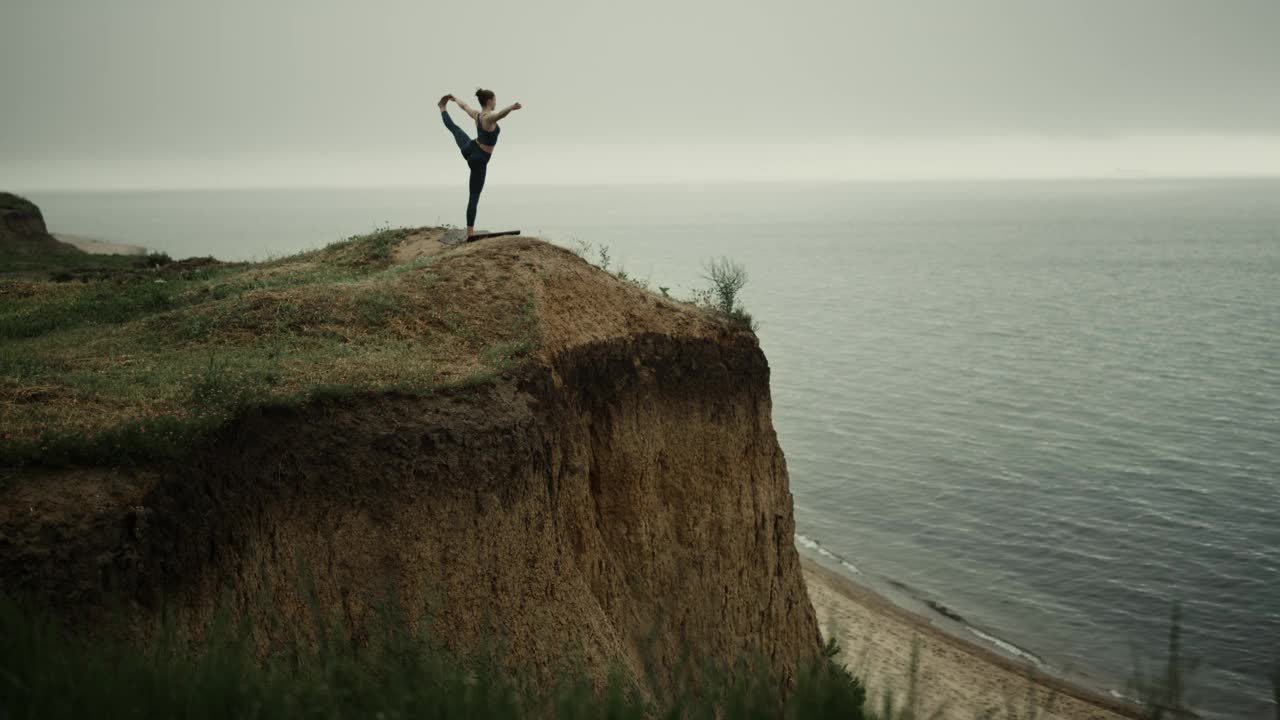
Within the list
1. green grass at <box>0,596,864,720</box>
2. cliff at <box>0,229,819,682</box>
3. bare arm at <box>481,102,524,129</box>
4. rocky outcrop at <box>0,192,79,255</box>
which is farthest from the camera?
rocky outcrop at <box>0,192,79,255</box>

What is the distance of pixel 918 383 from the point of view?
196 ft

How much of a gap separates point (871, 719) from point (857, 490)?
3644 centimetres

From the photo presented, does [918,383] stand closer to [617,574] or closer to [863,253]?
[617,574]

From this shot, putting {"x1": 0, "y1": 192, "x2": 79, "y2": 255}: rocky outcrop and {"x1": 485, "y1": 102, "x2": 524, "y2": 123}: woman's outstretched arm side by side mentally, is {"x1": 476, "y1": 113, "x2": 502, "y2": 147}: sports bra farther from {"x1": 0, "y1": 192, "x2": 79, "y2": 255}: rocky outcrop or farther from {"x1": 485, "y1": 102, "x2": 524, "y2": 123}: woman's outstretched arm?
{"x1": 0, "y1": 192, "x2": 79, "y2": 255}: rocky outcrop

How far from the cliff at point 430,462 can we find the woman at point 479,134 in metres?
1.32

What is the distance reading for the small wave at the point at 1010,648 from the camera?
2721 centimetres

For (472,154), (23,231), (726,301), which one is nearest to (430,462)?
(472,154)

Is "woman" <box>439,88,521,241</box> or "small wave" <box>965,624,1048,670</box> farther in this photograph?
"small wave" <box>965,624,1048,670</box>

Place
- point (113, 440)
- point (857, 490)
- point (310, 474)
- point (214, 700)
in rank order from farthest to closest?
point (857, 490) < point (310, 474) < point (113, 440) < point (214, 700)

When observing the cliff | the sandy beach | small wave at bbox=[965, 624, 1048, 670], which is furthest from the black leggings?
small wave at bbox=[965, 624, 1048, 670]

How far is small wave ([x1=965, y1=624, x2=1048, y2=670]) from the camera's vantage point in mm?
27214

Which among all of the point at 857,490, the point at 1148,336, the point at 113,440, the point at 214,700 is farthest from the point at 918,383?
the point at 214,700

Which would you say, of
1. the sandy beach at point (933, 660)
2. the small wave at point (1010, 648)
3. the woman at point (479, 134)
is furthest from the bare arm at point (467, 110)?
the small wave at point (1010, 648)

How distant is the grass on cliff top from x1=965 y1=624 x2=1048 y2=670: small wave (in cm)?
1875
